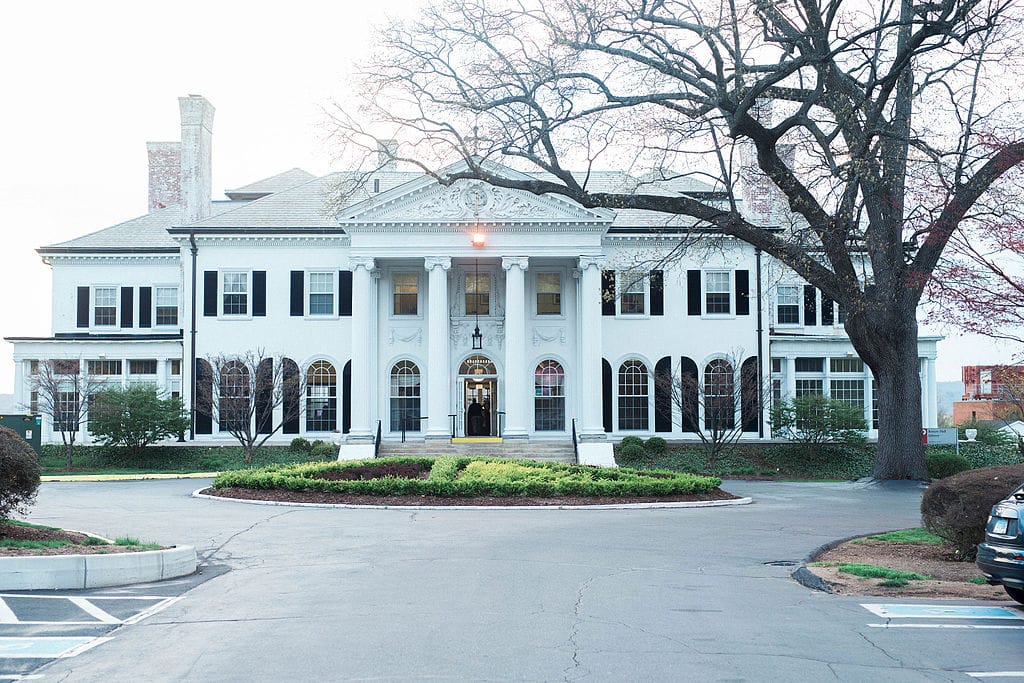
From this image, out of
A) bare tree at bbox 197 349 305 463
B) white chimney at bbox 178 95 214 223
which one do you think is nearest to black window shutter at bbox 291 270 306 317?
bare tree at bbox 197 349 305 463

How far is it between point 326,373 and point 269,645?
1324 inches

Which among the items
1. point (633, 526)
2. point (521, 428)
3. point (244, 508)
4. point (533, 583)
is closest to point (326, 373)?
point (521, 428)

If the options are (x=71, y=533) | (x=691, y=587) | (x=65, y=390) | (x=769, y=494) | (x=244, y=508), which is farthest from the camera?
(x=65, y=390)

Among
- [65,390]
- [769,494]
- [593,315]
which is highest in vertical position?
[593,315]

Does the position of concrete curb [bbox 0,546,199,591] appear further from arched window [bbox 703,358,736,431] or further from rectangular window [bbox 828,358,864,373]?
rectangular window [bbox 828,358,864,373]

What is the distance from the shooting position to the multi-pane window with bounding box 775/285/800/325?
4341 centimetres

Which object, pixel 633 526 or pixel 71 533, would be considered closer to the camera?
pixel 71 533

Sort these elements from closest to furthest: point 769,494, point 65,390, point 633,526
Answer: point 633,526
point 769,494
point 65,390

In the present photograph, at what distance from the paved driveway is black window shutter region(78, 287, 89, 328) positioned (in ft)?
87.1

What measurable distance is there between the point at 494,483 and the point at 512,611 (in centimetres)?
1304

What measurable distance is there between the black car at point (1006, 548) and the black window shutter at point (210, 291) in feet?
116

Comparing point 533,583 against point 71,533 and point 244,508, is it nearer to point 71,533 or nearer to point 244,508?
point 71,533

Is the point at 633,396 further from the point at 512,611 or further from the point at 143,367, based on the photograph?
the point at 512,611

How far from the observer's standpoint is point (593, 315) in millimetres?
39156
